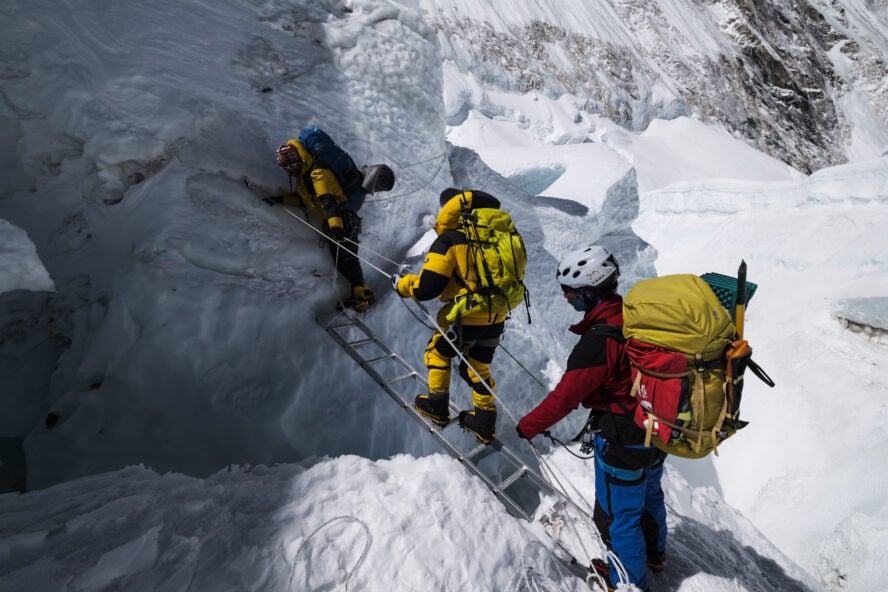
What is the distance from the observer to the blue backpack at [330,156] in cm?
304

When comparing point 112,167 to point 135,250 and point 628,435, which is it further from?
point 628,435

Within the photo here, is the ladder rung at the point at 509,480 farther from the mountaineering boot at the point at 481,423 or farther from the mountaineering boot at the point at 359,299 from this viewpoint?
the mountaineering boot at the point at 359,299

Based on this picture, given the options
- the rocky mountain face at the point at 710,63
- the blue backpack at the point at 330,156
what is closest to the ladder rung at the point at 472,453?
the blue backpack at the point at 330,156

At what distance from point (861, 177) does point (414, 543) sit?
39.8ft

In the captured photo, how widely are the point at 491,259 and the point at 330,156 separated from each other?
Answer: 1.51 m

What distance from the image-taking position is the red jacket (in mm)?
1942

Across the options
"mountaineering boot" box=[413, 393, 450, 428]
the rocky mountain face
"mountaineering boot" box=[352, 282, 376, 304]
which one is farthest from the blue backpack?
the rocky mountain face

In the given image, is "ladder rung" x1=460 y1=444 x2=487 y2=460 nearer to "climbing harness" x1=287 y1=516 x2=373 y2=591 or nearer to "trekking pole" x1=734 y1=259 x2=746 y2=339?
"climbing harness" x1=287 y1=516 x2=373 y2=591

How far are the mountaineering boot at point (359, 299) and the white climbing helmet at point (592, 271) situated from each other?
1772 mm

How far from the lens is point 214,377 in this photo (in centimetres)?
290

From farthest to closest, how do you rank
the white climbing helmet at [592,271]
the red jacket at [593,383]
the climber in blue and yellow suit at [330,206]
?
the climber in blue and yellow suit at [330,206], the white climbing helmet at [592,271], the red jacket at [593,383]

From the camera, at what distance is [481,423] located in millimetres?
2779

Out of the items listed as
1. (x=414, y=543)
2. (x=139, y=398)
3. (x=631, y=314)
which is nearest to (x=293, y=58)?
(x=139, y=398)

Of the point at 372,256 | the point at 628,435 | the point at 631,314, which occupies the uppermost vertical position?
the point at 631,314
